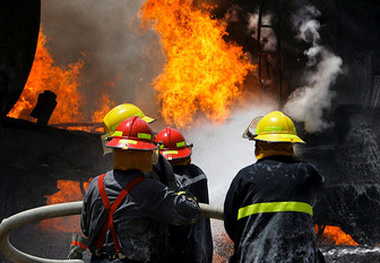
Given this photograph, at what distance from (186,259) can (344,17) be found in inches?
237

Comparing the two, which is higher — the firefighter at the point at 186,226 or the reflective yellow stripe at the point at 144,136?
the reflective yellow stripe at the point at 144,136

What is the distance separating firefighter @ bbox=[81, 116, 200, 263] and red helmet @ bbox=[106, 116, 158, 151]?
0.04 feet

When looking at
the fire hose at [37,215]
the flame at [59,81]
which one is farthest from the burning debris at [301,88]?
the fire hose at [37,215]

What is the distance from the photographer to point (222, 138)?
28.5 ft

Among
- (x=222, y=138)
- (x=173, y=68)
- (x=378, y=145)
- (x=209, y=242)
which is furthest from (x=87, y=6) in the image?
(x=209, y=242)

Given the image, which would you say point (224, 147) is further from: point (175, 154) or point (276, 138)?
point (276, 138)

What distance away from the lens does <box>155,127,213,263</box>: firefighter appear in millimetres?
3241

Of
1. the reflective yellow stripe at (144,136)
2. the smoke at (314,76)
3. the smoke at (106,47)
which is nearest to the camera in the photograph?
the reflective yellow stripe at (144,136)

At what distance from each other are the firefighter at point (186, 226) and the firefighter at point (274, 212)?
2.30 ft

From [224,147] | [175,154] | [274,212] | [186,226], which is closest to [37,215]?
[186,226]

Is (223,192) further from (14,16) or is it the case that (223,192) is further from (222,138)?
(14,16)

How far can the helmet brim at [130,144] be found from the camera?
2.50 m

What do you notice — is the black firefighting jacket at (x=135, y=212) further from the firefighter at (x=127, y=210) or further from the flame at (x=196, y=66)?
the flame at (x=196, y=66)

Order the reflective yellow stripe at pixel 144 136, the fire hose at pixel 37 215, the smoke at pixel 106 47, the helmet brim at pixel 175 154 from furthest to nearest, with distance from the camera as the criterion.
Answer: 1. the smoke at pixel 106 47
2. the helmet brim at pixel 175 154
3. the fire hose at pixel 37 215
4. the reflective yellow stripe at pixel 144 136
